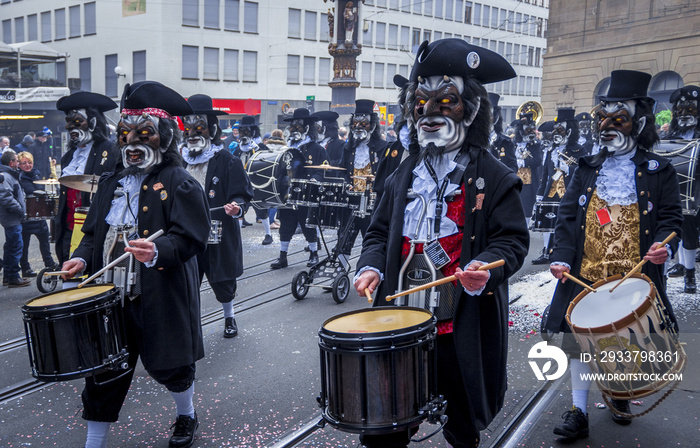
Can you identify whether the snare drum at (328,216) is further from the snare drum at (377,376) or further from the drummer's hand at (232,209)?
the snare drum at (377,376)

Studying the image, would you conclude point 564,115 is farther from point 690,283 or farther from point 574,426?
point 574,426

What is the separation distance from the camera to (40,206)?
814 centimetres

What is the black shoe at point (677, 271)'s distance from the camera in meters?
8.80

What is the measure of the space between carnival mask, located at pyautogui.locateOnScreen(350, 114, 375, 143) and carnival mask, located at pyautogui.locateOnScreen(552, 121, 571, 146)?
10.9 ft

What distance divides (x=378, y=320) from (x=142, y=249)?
143 centimetres

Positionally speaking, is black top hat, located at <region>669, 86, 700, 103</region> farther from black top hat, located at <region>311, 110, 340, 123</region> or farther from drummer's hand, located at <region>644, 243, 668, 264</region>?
black top hat, located at <region>311, 110, 340, 123</region>

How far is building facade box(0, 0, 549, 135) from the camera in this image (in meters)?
35.7

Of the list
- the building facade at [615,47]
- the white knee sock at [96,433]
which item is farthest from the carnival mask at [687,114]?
the building facade at [615,47]

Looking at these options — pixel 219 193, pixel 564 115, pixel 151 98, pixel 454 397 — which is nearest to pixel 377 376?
pixel 454 397

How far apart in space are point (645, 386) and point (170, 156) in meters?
3.09

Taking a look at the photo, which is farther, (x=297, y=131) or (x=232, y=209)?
(x=297, y=131)

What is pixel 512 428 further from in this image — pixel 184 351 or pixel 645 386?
pixel 184 351

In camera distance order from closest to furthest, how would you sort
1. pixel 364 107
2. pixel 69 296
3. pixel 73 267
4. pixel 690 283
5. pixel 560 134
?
pixel 69 296
pixel 73 267
pixel 690 283
pixel 364 107
pixel 560 134

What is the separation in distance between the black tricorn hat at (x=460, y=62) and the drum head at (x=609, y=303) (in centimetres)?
148
